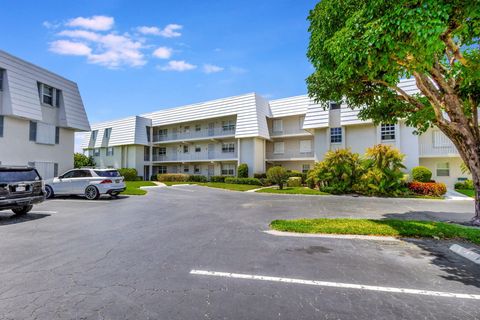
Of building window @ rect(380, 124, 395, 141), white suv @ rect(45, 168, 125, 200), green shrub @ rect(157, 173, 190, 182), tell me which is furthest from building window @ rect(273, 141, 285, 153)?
white suv @ rect(45, 168, 125, 200)

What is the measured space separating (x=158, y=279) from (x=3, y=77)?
1993cm

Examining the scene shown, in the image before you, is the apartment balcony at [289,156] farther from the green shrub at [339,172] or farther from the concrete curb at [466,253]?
the concrete curb at [466,253]

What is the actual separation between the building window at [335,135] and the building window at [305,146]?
13.6 ft

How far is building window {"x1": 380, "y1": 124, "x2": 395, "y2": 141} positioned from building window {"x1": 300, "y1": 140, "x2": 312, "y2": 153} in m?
7.65

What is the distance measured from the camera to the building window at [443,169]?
22.0 m

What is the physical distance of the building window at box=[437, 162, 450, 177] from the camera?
22.0 m

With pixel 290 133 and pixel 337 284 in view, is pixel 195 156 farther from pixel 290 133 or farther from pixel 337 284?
pixel 337 284

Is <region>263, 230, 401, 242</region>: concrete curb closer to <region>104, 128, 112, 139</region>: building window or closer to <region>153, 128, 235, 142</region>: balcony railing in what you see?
<region>153, 128, 235, 142</region>: balcony railing

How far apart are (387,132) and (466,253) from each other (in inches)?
751

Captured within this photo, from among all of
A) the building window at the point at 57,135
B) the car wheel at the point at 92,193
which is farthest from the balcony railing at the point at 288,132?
the building window at the point at 57,135

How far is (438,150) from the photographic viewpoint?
2116 centimetres

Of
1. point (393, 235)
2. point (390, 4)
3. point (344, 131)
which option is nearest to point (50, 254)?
point (393, 235)

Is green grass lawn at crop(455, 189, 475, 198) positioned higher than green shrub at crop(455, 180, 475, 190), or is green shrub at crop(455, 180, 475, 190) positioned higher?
green shrub at crop(455, 180, 475, 190)

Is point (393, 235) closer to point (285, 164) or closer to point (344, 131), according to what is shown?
point (344, 131)
